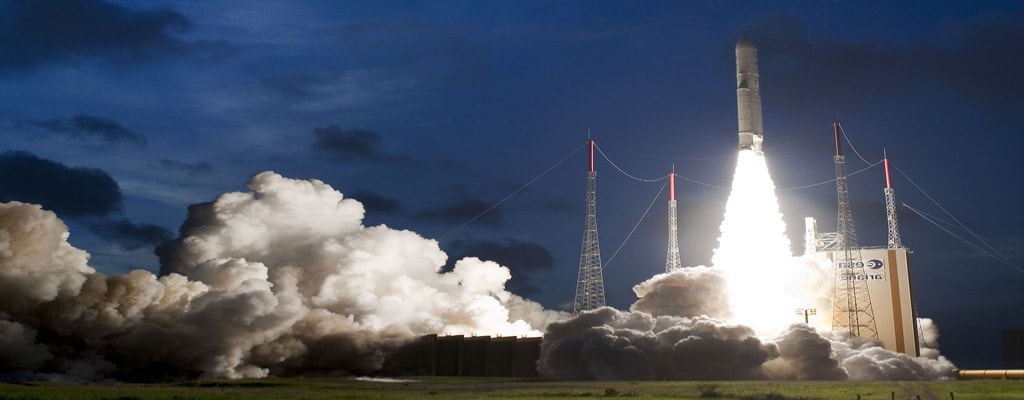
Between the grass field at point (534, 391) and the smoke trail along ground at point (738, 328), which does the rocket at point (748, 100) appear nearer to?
the smoke trail along ground at point (738, 328)

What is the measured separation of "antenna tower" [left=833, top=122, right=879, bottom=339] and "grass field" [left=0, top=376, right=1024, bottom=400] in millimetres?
18930

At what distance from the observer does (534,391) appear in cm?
7569

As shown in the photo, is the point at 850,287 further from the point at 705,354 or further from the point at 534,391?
the point at 534,391

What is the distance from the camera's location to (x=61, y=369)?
96.8 m

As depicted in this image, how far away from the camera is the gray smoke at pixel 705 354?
92.0m

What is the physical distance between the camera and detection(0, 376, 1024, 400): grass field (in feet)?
230

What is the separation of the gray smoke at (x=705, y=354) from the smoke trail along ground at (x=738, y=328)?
0.31 ft

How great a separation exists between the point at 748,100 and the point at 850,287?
71.7 ft

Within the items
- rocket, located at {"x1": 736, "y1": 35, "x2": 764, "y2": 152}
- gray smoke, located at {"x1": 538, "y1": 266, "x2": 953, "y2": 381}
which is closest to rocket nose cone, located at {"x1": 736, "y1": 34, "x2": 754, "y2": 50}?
rocket, located at {"x1": 736, "y1": 35, "x2": 764, "y2": 152}

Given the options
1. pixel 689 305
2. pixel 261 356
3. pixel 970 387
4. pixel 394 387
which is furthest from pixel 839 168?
pixel 261 356

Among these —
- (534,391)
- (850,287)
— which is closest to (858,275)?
(850,287)

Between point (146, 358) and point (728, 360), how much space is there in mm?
56903

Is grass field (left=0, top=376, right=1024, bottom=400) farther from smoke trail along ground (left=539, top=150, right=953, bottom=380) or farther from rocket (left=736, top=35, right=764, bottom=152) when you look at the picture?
rocket (left=736, top=35, right=764, bottom=152)

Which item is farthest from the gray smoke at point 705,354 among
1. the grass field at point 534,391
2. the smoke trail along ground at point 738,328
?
the grass field at point 534,391
